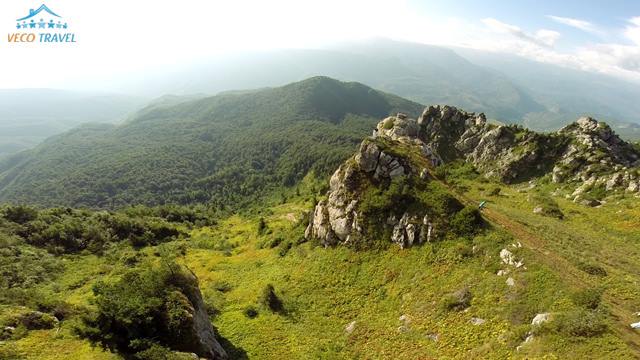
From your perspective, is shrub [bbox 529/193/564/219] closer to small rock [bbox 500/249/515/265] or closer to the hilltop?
the hilltop

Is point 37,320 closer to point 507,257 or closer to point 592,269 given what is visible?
point 507,257

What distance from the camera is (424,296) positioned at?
3200 centimetres

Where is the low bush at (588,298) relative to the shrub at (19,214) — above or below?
above

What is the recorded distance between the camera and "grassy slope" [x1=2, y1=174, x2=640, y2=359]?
25.0 meters

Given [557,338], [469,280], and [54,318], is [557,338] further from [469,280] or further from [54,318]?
[54,318]

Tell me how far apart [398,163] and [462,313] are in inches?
785

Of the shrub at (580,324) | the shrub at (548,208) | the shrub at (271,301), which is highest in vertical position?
the shrub at (580,324)

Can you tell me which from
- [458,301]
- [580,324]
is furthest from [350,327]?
[580,324]

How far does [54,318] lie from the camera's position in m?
30.0

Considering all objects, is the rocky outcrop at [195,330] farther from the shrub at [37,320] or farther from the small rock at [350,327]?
the small rock at [350,327]

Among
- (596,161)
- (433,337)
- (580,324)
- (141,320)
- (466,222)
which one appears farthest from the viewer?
(596,161)

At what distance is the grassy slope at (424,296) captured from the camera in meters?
25.0

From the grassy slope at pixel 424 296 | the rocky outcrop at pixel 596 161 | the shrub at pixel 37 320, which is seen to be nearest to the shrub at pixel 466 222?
the grassy slope at pixel 424 296

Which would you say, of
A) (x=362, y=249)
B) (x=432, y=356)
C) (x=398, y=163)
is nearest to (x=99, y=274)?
(x=362, y=249)
